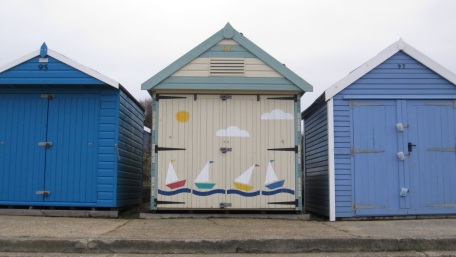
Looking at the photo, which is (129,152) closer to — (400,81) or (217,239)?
(217,239)

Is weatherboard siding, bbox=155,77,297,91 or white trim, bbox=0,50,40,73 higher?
white trim, bbox=0,50,40,73

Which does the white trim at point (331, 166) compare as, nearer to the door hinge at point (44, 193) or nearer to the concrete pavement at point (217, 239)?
the concrete pavement at point (217, 239)

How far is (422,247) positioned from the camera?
6.37 meters

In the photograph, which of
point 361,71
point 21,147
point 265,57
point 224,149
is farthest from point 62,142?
point 361,71

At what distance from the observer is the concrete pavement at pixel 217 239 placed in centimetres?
613

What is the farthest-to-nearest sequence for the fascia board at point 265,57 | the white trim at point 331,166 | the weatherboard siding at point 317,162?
the weatherboard siding at point 317,162 → the fascia board at point 265,57 → the white trim at point 331,166

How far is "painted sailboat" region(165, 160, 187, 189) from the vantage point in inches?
360

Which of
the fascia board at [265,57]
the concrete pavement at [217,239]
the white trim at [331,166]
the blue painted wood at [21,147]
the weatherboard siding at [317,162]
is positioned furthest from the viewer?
the weatherboard siding at [317,162]

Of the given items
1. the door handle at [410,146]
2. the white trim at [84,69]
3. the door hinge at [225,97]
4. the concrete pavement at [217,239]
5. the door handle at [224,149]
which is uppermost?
the white trim at [84,69]

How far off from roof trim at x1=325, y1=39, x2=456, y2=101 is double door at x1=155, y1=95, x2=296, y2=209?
1282 mm

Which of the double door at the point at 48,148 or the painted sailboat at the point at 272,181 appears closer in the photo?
the painted sailboat at the point at 272,181

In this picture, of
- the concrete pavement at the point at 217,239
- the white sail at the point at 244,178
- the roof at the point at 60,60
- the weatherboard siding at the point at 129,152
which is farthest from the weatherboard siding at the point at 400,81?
the roof at the point at 60,60

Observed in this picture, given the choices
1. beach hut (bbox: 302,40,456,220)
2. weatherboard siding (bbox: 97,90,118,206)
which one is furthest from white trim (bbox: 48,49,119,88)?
beach hut (bbox: 302,40,456,220)

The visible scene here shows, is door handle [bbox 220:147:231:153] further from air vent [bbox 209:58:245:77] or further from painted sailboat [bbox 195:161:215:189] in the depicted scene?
air vent [bbox 209:58:245:77]
